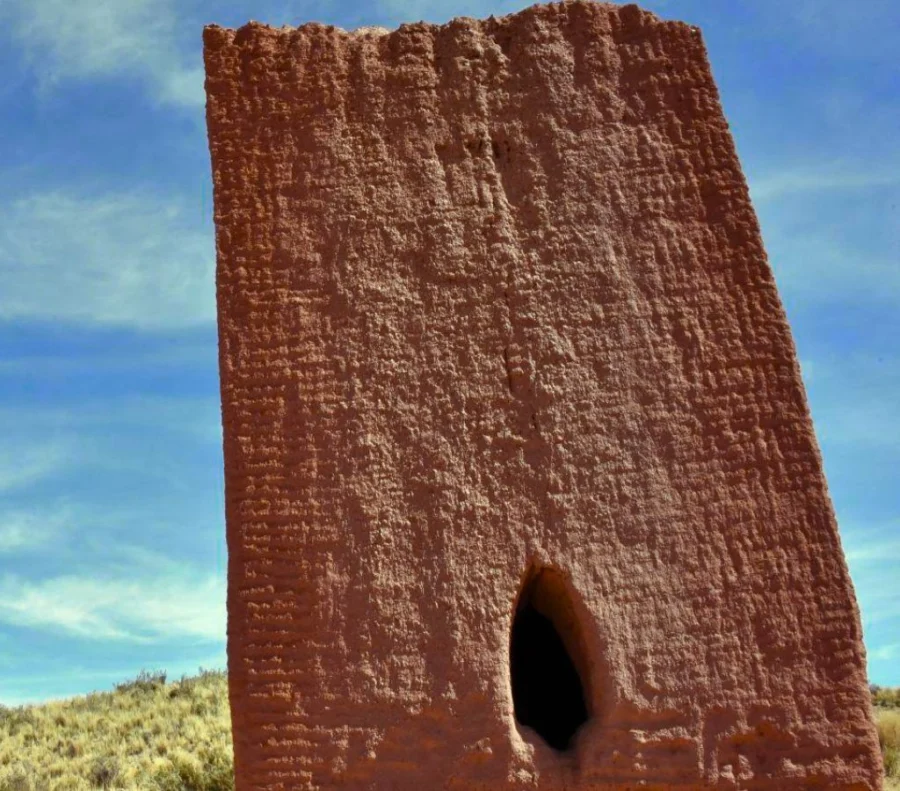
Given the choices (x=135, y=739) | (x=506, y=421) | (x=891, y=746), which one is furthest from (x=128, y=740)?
(x=506, y=421)

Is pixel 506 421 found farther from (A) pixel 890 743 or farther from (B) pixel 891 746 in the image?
(A) pixel 890 743

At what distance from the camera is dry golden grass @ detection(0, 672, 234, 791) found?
13.5m

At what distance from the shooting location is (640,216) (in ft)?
18.6

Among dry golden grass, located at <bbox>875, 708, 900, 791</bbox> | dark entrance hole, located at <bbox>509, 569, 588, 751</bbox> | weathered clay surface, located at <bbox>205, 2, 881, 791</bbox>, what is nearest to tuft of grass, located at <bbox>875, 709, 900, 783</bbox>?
dry golden grass, located at <bbox>875, 708, 900, 791</bbox>

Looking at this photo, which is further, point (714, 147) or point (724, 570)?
point (714, 147)

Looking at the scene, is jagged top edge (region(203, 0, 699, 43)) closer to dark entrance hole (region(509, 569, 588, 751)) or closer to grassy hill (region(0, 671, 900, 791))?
dark entrance hole (region(509, 569, 588, 751))

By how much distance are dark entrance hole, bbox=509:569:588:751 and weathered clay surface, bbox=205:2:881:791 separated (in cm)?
68

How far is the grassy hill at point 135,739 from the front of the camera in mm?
13406

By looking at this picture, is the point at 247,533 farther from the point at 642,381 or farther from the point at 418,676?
the point at 642,381

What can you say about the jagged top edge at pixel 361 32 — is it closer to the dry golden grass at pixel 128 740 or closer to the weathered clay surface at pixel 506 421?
the weathered clay surface at pixel 506 421

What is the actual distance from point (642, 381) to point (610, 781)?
1.87 m

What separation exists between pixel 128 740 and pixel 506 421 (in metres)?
12.9

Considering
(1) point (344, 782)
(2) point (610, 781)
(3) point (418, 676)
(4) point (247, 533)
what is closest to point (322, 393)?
(4) point (247, 533)

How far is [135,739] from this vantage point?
15984mm
